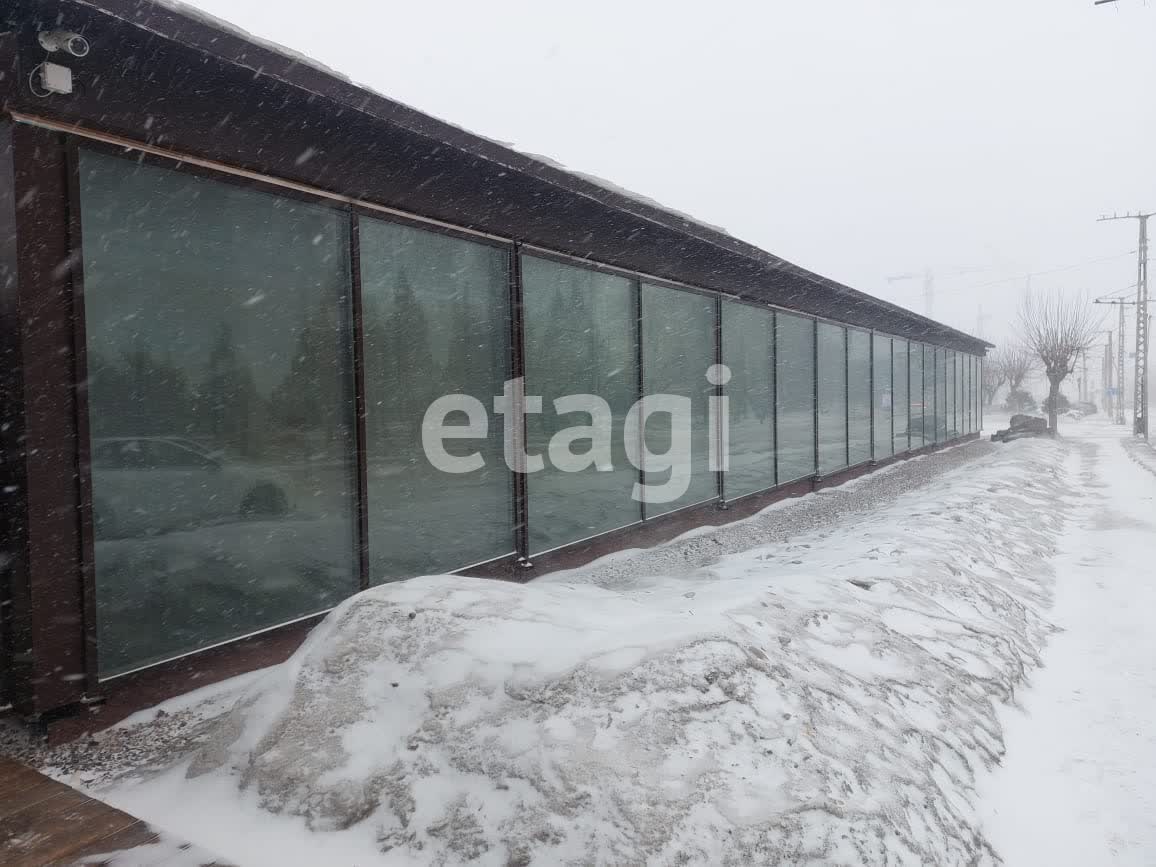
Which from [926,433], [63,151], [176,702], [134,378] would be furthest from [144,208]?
[926,433]

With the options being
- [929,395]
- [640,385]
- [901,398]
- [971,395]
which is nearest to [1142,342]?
[971,395]

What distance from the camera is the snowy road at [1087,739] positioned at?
3.20 metres

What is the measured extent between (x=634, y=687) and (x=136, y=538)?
266cm

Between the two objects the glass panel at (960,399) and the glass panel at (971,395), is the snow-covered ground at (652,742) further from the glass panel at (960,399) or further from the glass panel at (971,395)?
the glass panel at (971,395)

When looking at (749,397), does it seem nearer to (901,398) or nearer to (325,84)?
(325,84)

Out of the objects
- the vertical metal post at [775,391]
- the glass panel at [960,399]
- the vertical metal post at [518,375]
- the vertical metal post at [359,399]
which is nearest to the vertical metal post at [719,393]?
the vertical metal post at [775,391]

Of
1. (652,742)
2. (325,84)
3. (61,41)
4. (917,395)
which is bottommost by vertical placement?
(652,742)

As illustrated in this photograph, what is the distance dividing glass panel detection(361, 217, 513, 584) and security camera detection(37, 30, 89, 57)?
1.92m

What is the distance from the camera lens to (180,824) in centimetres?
279

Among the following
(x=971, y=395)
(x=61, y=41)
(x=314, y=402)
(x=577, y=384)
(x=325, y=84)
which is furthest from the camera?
(x=971, y=395)

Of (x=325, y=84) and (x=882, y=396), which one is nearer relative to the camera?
(x=325, y=84)

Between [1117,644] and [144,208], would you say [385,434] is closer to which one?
[144,208]

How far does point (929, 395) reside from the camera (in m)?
20.5

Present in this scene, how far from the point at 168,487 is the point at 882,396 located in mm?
15075
